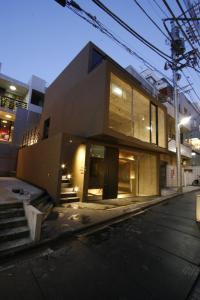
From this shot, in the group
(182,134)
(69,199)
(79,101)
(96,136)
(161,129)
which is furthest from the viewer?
(182,134)

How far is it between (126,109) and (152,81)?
1353 cm

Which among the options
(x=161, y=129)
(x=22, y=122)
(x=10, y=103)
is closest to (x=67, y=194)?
(x=161, y=129)

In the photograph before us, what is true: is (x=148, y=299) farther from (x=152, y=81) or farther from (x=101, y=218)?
(x=152, y=81)

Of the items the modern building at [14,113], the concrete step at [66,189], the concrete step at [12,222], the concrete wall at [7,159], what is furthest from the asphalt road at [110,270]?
the modern building at [14,113]

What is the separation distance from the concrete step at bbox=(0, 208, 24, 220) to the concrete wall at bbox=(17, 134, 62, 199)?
260 centimetres

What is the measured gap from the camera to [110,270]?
2816mm

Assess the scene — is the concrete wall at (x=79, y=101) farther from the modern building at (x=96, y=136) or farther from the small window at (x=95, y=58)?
the small window at (x=95, y=58)

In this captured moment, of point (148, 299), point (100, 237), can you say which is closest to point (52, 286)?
point (148, 299)

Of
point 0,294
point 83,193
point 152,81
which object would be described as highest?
point 152,81

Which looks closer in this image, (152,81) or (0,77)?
(0,77)

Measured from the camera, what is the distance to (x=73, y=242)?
3.84m

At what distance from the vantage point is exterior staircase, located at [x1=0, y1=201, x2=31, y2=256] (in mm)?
3320

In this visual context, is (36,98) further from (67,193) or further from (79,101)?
(67,193)

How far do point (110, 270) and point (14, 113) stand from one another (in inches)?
629
